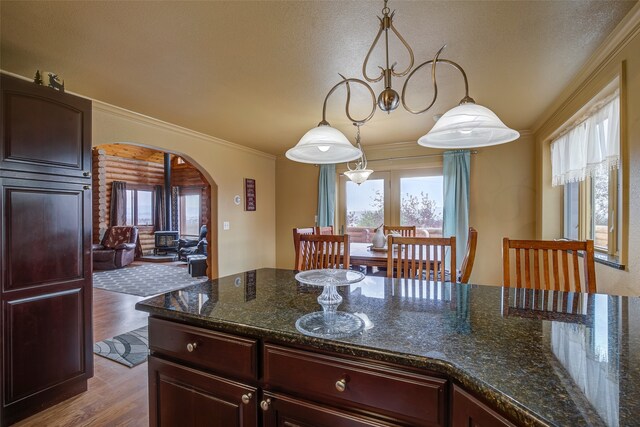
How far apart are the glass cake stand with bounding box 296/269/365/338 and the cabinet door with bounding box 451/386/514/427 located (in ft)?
1.07

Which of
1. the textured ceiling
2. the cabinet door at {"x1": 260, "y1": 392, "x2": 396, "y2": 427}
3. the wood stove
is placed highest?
the textured ceiling

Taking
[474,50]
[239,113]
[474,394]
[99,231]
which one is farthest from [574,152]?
[99,231]

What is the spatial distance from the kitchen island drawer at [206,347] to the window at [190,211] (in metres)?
8.75

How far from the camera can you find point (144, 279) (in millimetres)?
5941

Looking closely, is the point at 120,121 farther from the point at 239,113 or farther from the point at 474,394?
the point at 474,394

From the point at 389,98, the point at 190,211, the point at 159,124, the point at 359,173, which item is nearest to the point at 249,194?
the point at 159,124

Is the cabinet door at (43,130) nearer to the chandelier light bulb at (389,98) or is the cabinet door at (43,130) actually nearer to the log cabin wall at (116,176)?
the chandelier light bulb at (389,98)

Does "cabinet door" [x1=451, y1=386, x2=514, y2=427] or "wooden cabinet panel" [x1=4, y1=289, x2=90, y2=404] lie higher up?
"cabinet door" [x1=451, y1=386, x2=514, y2=427]

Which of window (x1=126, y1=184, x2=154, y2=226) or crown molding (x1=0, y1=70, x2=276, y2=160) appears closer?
crown molding (x1=0, y1=70, x2=276, y2=160)

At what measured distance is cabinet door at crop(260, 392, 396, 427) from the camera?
89cm

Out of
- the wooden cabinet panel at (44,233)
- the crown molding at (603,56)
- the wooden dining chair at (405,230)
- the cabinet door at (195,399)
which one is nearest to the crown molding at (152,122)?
the wooden cabinet panel at (44,233)

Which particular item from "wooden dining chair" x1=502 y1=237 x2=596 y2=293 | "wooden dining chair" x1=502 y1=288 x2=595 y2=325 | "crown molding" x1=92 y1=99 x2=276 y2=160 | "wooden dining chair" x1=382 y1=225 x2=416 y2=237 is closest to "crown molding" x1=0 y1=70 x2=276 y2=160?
"crown molding" x1=92 y1=99 x2=276 y2=160

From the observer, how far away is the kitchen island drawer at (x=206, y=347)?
1037 mm

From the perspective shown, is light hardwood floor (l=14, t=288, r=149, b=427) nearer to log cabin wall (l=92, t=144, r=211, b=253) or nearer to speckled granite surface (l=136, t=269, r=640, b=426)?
speckled granite surface (l=136, t=269, r=640, b=426)
